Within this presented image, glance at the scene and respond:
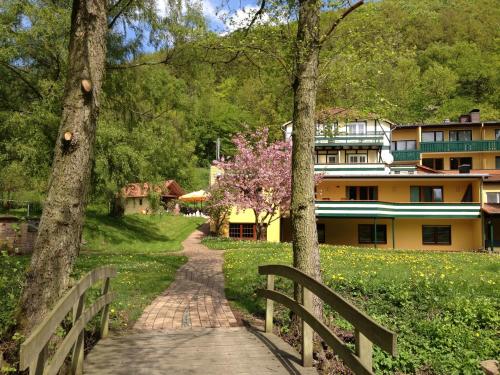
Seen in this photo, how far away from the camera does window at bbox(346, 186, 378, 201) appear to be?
36062 millimetres

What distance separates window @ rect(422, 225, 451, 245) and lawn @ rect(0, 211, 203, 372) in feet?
58.5

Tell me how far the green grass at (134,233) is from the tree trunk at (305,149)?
18396mm

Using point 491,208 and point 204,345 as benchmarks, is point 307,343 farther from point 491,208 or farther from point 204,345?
point 491,208

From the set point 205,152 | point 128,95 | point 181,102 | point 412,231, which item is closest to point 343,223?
point 412,231

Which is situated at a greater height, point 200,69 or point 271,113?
point 200,69

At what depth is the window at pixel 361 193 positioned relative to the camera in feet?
118

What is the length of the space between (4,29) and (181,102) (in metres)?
9.43

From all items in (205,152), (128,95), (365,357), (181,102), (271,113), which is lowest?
(365,357)

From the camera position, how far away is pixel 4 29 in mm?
16625

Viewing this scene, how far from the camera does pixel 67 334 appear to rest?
471 cm

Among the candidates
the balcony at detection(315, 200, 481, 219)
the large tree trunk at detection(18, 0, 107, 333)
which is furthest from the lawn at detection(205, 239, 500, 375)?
the balcony at detection(315, 200, 481, 219)

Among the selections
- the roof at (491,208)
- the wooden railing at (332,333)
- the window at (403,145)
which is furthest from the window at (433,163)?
the wooden railing at (332,333)

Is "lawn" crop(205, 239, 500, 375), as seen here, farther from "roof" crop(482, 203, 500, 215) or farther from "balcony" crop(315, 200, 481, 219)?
"roof" crop(482, 203, 500, 215)

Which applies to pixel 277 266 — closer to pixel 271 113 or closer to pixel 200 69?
pixel 271 113
